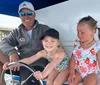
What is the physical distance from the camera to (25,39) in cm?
331

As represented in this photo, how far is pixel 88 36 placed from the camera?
2529mm

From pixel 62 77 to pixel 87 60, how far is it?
0.31 meters

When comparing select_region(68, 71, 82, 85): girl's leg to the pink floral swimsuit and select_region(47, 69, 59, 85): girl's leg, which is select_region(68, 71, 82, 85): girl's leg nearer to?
the pink floral swimsuit

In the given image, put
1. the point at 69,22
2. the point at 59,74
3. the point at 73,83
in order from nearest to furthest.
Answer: the point at 73,83 → the point at 59,74 → the point at 69,22

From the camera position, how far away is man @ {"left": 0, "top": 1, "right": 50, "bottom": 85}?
3.26 m

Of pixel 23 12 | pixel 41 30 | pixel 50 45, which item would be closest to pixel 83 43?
pixel 50 45

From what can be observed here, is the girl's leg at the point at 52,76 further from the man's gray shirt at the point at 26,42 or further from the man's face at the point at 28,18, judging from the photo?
the man's face at the point at 28,18

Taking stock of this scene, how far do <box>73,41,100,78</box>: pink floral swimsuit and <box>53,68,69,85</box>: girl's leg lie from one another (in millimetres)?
135

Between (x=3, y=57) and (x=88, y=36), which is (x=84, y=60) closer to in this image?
(x=88, y=36)

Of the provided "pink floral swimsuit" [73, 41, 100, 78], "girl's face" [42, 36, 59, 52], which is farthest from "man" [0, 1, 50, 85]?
"pink floral swimsuit" [73, 41, 100, 78]

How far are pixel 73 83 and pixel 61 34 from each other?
938mm

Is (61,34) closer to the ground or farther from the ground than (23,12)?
closer to the ground

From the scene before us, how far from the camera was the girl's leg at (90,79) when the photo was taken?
7.95ft

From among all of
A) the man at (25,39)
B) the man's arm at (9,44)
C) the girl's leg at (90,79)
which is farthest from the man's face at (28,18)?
the girl's leg at (90,79)
